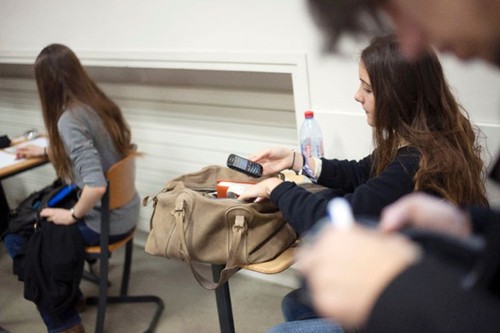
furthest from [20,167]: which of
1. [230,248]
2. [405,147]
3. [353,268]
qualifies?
[353,268]

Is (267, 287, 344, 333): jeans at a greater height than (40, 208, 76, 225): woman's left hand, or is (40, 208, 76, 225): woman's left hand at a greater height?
(267, 287, 344, 333): jeans

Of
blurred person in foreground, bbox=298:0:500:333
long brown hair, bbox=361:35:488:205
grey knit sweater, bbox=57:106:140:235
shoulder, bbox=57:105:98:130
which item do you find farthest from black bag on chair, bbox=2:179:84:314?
blurred person in foreground, bbox=298:0:500:333

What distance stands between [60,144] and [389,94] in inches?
46.9

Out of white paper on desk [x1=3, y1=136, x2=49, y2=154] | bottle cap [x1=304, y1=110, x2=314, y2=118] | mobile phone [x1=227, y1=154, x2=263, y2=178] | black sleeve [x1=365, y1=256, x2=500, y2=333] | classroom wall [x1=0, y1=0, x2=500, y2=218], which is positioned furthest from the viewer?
white paper on desk [x1=3, y1=136, x2=49, y2=154]

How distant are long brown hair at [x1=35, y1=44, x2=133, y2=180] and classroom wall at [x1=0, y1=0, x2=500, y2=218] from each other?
347 millimetres

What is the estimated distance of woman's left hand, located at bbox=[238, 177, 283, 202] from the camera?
125 centimetres

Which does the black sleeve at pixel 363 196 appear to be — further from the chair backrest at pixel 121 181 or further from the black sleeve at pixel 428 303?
the chair backrest at pixel 121 181

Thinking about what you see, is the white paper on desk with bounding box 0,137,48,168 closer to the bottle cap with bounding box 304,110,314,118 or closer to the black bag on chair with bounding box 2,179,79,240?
the black bag on chair with bounding box 2,179,79,240

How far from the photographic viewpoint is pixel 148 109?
2365 mm

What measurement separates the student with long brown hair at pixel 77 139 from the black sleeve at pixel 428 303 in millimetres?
1386

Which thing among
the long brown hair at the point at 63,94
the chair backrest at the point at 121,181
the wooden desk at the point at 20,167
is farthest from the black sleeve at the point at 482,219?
the wooden desk at the point at 20,167

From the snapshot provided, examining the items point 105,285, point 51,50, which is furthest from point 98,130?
point 105,285

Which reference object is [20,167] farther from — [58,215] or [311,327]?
[311,327]

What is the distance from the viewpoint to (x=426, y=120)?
3.88 feet
